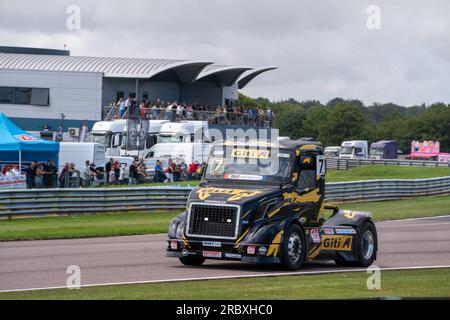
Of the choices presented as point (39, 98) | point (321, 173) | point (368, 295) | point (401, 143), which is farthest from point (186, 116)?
point (401, 143)

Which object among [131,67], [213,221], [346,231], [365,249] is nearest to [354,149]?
[131,67]

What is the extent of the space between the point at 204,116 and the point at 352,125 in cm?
4372

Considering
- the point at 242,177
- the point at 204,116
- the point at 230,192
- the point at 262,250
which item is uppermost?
the point at 204,116

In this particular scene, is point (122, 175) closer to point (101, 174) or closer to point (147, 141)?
point (101, 174)

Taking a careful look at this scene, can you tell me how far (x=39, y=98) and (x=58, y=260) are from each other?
46.7 meters

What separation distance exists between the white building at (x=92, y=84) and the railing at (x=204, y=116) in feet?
13.1

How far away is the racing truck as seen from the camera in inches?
587

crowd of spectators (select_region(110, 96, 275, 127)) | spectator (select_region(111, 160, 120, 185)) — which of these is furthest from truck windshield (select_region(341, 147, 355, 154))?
spectator (select_region(111, 160, 120, 185))

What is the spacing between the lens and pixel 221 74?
70.2 m

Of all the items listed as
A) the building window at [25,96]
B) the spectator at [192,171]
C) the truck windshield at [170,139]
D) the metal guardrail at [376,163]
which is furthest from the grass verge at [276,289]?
the metal guardrail at [376,163]

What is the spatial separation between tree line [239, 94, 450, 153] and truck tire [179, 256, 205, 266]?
5729cm

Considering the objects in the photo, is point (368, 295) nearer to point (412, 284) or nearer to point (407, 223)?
point (412, 284)

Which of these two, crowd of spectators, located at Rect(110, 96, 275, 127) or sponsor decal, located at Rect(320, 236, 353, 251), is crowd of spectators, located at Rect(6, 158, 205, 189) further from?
sponsor decal, located at Rect(320, 236, 353, 251)

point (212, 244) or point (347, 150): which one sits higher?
point (347, 150)
